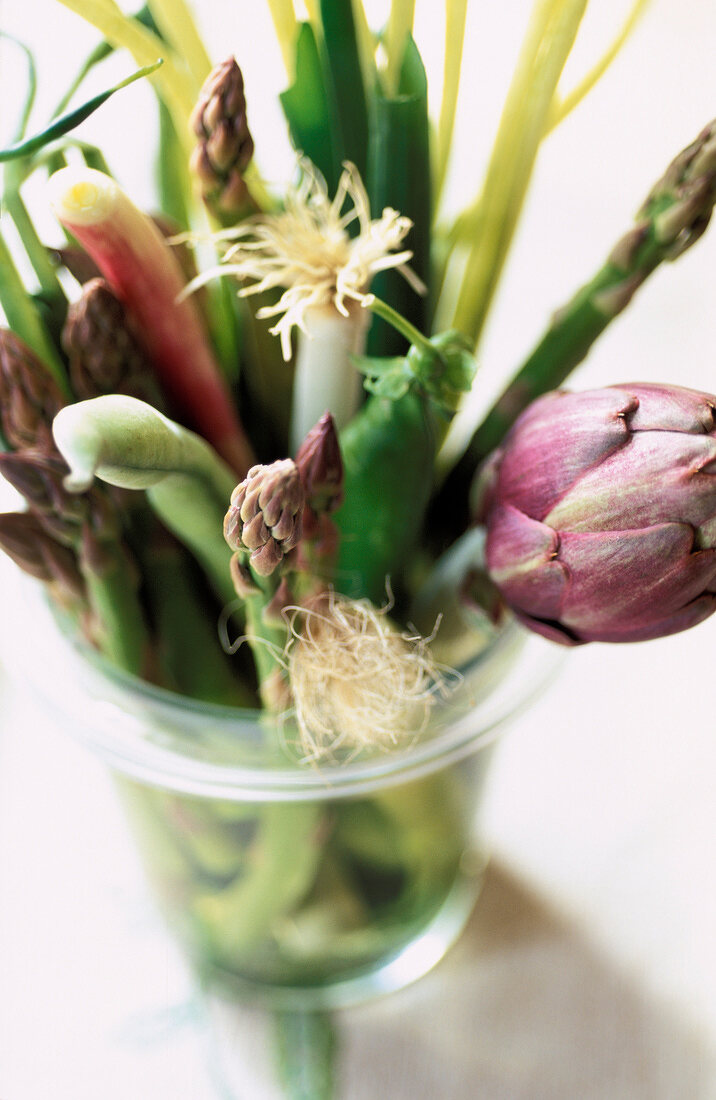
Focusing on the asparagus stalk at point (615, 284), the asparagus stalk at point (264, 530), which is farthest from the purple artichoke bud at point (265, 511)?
the asparagus stalk at point (615, 284)

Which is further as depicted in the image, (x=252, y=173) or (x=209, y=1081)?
(x=209, y=1081)

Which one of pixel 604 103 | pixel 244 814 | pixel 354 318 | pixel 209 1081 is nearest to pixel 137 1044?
pixel 209 1081

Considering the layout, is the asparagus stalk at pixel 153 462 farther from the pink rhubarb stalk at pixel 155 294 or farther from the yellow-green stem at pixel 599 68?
the yellow-green stem at pixel 599 68

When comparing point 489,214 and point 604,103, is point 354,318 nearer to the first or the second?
point 489,214

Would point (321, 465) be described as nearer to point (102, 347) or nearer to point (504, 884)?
point (102, 347)

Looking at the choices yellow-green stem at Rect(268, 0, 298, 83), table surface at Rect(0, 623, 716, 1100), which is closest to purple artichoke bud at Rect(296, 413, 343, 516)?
yellow-green stem at Rect(268, 0, 298, 83)
